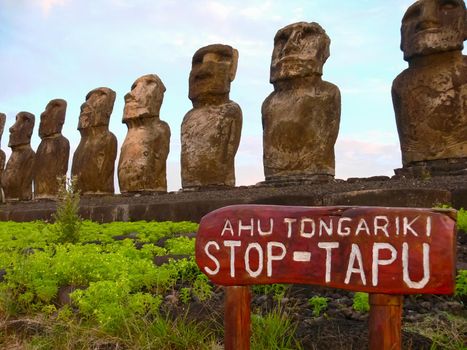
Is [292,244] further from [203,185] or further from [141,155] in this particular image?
[141,155]

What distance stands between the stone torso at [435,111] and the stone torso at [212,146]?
310 centimetres

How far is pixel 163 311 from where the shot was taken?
350 cm

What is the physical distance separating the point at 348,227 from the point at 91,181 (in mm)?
11074

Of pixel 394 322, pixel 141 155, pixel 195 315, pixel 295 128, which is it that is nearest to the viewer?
pixel 394 322

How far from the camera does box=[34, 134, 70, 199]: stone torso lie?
14.6 m

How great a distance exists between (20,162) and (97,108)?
435 cm

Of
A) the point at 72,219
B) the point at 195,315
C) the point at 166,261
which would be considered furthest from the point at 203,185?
the point at 195,315

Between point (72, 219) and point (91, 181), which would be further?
point (91, 181)

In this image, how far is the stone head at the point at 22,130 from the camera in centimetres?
1667

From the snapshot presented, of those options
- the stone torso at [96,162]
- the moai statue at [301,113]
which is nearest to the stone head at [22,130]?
the stone torso at [96,162]

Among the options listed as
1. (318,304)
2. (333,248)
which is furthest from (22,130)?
(333,248)

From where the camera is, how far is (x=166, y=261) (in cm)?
464

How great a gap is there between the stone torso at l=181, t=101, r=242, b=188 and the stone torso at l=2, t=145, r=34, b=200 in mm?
7782

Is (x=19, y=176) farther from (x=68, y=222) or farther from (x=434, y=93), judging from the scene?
(x=434, y=93)
